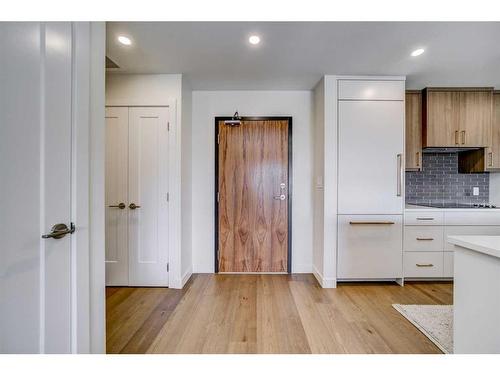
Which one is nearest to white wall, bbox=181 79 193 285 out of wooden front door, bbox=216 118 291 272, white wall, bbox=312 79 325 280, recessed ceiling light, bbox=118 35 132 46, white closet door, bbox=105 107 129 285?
wooden front door, bbox=216 118 291 272

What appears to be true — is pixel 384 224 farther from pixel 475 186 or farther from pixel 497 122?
pixel 497 122

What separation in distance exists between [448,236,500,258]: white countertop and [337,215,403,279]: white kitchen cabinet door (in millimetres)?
1438

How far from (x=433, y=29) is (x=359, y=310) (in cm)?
237

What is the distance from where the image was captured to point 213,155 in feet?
10.5

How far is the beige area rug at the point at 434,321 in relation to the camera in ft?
5.79

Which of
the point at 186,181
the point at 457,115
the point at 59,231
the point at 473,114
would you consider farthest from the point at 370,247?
the point at 59,231

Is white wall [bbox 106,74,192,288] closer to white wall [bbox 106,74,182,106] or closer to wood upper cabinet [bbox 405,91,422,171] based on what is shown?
white wall [bbox 106,74,182,106]

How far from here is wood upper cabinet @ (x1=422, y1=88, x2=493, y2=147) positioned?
3.00 metres

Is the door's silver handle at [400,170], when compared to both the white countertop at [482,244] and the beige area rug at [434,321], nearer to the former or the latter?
the beige area rug at [434,321]

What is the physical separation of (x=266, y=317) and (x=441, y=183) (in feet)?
9.98

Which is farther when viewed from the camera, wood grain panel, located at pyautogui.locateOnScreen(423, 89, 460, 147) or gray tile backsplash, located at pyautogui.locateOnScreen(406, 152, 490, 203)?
gray tile backsplash, located at pyautogui.locateOnScreen(406, 152, 490, 203)

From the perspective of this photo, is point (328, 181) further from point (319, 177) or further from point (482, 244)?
point (482, 244)

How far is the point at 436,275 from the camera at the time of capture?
285 cm

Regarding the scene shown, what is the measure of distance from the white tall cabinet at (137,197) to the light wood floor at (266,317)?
0.79 feet
